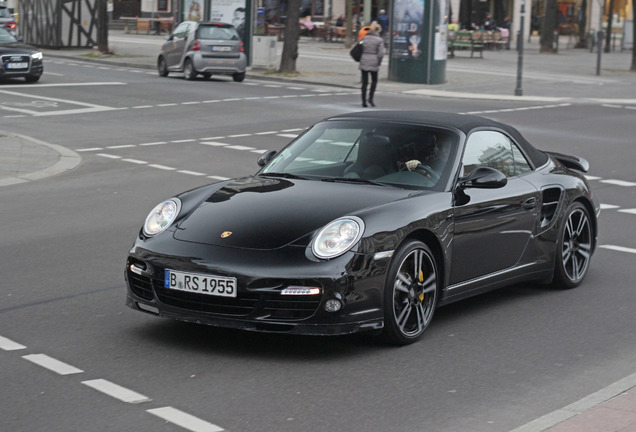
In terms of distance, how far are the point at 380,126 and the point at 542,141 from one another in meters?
12.7

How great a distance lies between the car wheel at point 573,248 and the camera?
8617mm

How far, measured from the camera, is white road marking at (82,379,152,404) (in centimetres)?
575

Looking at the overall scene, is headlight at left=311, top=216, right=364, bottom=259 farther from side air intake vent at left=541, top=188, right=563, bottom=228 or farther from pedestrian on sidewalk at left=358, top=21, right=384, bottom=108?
pedestrian on sidewalk at left=358, top=21, right=384, bottom=108

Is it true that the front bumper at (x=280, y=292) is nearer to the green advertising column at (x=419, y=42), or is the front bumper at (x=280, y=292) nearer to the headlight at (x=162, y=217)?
the headlight at (x=162, y=217)

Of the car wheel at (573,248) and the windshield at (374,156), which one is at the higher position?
the windshield at (374,156)

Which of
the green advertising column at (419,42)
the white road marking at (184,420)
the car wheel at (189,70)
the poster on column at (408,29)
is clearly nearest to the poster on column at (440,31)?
the green advertising column at (419,42)

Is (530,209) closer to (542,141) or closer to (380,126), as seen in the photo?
(380,126)

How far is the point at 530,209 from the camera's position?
8.21 meters

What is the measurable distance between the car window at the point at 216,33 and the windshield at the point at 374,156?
25955 mm

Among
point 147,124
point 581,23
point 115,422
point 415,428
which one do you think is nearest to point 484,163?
point 415,428

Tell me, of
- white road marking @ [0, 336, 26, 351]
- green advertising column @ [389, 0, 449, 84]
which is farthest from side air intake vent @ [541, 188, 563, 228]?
green advertising column @ [389, 0, 449, 84]

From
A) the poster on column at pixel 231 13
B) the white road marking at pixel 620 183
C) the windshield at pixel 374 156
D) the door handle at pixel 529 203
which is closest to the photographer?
the windshield at pixel 374 156

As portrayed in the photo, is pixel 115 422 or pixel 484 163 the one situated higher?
pixel 484 163

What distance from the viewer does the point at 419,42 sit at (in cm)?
3462
